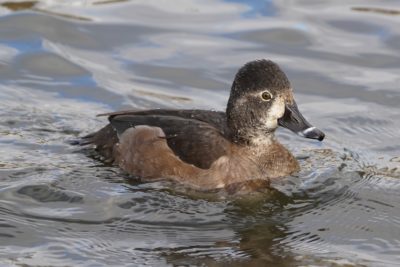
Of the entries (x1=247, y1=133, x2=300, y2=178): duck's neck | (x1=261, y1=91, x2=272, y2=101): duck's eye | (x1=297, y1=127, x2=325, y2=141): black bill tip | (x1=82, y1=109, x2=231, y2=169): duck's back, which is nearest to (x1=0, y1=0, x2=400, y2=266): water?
(x1=247, y1=133, x2=300, y2=178): duck's neck

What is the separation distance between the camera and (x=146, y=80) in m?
10.6

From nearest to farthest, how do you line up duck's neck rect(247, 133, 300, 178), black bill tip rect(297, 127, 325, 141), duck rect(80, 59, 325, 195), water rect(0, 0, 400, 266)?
water rect(0, 0, 400, 266) < black bill tip rect(297, 127, 325, 141) < duck rect(80, 59, 325, 195) < duck's neck rect(247, 133, 300, 178)

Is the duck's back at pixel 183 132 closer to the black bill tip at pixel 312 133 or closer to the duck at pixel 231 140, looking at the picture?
the duck at pixel 231 140

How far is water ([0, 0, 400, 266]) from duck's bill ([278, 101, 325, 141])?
1.54 feet

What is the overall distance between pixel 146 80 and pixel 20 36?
1.99m

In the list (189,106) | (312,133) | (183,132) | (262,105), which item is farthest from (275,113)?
(189,106)

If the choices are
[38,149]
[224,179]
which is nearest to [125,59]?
[38,149]

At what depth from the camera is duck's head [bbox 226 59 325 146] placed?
7910 mm

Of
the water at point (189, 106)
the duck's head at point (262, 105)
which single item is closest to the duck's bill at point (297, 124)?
the duck's head at point (262, 105)

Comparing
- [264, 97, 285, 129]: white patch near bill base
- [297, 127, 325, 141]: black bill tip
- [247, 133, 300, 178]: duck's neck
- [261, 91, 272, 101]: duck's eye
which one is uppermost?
[261, 91, 272, 101]: duck's eye

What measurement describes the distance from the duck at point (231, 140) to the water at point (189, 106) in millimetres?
158

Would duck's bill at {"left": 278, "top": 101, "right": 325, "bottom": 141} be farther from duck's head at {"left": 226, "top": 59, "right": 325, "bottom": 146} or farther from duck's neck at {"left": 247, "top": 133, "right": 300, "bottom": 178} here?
duck's neck at {"left": 247, "top": 133, "right": 300, "bottom": 178}

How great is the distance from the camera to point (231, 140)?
813 centimetres

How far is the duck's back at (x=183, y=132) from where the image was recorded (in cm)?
798
